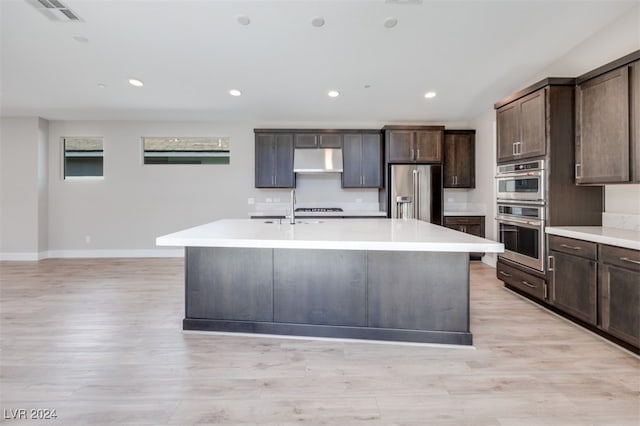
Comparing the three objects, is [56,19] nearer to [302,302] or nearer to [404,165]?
[302,302]

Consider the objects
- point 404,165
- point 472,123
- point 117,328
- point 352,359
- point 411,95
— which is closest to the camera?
point 352,359

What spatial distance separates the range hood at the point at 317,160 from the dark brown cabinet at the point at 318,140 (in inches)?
3.1

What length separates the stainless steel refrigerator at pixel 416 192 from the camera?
560 centimetres

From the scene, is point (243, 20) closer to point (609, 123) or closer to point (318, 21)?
point (318, 21)

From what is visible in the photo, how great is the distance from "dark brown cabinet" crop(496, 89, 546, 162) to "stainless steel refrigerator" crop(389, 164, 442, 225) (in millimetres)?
1580

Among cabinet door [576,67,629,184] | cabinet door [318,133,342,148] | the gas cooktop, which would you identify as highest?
cabinet door [318,133,342,148]

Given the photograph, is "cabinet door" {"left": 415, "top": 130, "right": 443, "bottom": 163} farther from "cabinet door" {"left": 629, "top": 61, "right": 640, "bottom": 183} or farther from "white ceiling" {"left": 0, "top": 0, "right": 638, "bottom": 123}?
"cabinet door" {"left": 629, "top": 61, "right": 640, "bottom": 183}

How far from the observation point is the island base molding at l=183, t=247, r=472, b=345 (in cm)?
252

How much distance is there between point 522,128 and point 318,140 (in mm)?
3212

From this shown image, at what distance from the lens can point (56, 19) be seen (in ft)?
11.6

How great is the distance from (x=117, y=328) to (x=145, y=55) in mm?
3307

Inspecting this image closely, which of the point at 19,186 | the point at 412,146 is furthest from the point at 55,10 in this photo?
the point at 412,146

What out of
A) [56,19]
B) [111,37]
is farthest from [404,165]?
[56,19]

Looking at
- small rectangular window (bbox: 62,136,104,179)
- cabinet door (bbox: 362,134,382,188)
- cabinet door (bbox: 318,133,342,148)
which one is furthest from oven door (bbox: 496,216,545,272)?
small rectangular window (bbox: 62,136,104,179)
